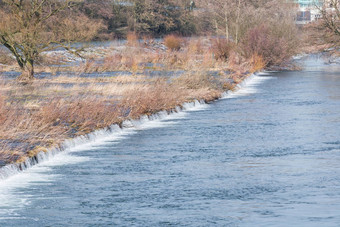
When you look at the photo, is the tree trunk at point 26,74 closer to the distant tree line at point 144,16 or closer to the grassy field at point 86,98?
the grassy field at point 86,98

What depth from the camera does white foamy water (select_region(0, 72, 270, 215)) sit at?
40.3ft

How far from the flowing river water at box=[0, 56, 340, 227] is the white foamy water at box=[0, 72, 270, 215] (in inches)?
1.1

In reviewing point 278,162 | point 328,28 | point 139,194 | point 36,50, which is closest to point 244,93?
point 36,50

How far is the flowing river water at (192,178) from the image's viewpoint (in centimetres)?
1101

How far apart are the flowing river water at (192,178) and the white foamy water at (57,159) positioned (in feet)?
0.09

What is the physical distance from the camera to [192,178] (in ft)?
45.0

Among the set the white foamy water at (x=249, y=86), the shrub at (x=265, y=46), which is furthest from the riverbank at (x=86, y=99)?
the shrub at (x=265, y=46)

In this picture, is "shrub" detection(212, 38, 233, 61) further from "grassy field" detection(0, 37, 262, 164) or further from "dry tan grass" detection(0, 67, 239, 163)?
"dry tan grass" detection(0, 67, 239, 163)

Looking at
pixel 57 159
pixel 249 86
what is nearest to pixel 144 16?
pixel 249 86

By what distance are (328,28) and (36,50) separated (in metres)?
27.0

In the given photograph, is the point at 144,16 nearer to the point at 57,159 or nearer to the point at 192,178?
the point at 57,159

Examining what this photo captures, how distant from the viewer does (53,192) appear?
41.4ft

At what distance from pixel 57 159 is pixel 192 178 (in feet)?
10.6

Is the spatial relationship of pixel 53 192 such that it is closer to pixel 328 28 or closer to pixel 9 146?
pixel 9 146
